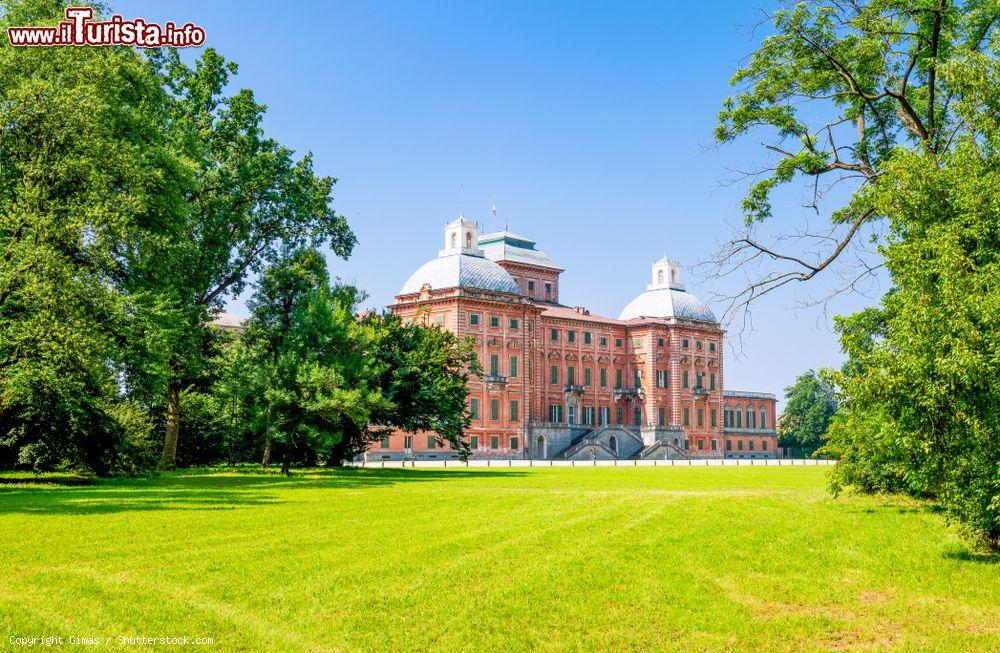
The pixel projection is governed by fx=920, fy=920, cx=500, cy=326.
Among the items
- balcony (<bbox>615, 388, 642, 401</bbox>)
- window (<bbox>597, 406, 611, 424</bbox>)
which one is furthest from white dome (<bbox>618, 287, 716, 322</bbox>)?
window (<bbox>597, 406, 611, 424</bbox>)

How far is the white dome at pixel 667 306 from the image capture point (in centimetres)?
9875

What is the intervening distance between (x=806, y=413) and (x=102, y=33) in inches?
3835

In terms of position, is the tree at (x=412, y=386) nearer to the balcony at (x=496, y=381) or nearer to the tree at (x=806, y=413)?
the balcony at (x=496, y=381)

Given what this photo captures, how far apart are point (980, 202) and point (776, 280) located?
27.9 ft

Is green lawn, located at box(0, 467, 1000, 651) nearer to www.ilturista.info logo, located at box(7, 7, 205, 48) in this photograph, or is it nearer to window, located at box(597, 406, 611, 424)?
www.ilturista.info logo, located at box(7, 7, 205, 48)

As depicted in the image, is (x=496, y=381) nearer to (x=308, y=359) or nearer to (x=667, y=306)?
(x=667, y=306)

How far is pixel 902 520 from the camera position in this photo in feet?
56.9

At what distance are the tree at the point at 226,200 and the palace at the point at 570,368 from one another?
30251 millimetres

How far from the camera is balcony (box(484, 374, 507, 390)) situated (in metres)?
80.5

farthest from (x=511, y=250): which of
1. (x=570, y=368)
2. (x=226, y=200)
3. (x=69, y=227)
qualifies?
(x=69, y=227)

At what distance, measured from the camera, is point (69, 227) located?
24250mm

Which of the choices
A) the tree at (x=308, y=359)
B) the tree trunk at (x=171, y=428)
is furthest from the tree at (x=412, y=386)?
the tree trunk at (x=171, y=428)

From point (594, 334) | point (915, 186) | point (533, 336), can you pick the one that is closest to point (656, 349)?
point (594, 334)

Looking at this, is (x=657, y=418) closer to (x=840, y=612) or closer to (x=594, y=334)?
(x=594, y=334)
